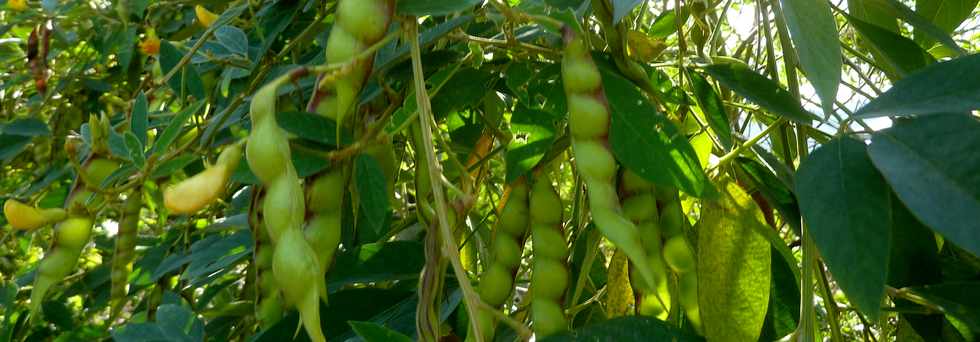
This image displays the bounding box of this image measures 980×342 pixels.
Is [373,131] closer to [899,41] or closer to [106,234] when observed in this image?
[899,41]

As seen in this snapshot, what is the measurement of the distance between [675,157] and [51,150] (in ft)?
5.73

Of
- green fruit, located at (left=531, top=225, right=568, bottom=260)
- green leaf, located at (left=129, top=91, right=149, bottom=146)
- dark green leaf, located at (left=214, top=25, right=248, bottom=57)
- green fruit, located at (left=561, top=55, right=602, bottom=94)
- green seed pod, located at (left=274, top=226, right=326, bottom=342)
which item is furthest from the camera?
dark green leaf, located at (left=214, top=25, right=248, bottom=57)

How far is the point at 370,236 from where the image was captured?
1110mm

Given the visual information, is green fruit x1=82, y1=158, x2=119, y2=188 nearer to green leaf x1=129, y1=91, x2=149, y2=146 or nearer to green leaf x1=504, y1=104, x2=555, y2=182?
green leaf x1=129, y1=91, x2=149, y2=146

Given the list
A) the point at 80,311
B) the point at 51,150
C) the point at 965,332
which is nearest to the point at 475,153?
the point at 965,332

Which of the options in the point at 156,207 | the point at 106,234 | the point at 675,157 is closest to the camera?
the point at 675,157

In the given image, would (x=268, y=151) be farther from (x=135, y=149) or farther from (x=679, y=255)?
(x=679, y=255)

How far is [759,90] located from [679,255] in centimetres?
19

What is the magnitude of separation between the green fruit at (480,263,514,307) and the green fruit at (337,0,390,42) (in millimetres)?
273

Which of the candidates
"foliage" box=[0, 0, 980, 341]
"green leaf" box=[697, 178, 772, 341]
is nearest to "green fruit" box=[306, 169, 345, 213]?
"foliage" box=[0, 0, 980, 341]

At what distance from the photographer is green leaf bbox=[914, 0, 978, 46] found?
1.23 m

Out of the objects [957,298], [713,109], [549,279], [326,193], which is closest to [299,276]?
[326,193]

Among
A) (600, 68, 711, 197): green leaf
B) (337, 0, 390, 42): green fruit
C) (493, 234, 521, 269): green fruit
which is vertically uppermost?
(337, 0, 390, 42): green fruit

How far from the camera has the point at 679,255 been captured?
87cm
